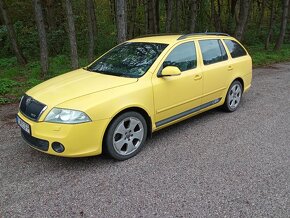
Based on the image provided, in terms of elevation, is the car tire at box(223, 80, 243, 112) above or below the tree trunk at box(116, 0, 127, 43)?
below

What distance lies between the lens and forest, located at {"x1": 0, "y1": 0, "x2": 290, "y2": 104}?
821 centimetres

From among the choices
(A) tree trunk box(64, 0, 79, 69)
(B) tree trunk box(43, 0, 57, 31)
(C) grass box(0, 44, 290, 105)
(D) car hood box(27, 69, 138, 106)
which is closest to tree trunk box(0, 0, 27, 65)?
(C) grass box(0, 44, 290, 105)

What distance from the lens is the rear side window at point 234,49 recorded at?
5.52 m

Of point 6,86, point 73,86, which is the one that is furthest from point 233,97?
point 6,86

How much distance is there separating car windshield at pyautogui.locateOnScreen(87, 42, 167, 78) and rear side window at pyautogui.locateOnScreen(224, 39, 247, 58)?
71.6 inches

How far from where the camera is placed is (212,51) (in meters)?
5.05

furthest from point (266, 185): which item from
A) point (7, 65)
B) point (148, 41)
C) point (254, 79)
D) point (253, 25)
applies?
point (253, 25)

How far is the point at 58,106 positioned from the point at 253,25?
21558 millimetres

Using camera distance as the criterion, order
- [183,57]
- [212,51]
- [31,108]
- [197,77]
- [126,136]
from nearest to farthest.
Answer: [31,108] → [126,136] → [183,57] → [197,77] → [212,51]

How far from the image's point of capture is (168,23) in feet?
41.7

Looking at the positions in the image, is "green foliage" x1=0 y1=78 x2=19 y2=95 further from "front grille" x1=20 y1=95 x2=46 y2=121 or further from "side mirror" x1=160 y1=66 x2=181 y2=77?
"side mirror" x1=160 y1=66 x2=181 y2=77

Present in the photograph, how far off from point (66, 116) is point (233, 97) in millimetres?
3620

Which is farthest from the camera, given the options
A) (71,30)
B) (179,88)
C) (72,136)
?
(71,30)

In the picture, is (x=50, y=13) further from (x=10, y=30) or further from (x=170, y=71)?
(x=170, y=71)
